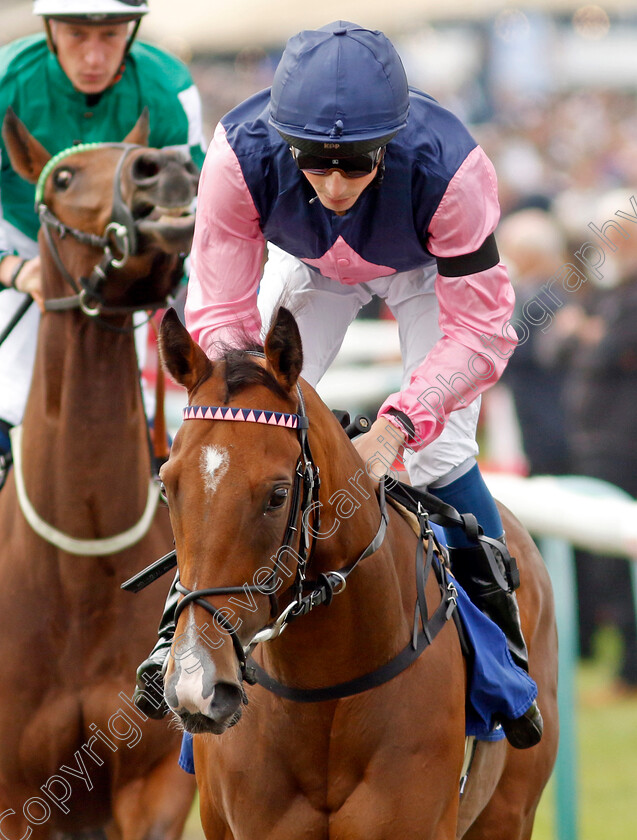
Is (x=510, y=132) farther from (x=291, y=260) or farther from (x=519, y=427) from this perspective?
(x=291, y=260)

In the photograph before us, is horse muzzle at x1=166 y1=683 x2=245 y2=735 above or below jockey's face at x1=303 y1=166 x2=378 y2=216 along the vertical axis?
below

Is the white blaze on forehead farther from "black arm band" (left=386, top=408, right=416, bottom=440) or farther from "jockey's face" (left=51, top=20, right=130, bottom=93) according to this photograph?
"jockey's face" (left=51, top=20, right=130, bottom=93)

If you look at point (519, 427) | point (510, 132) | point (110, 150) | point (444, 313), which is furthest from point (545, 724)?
point (510, 132)

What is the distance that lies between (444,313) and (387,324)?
24.9 ft

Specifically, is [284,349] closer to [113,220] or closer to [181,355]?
[181,355]

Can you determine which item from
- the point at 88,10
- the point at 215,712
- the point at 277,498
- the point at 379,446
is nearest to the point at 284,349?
the point at 277,498

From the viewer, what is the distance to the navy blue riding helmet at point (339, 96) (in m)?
2.76

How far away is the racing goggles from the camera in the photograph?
2.82 meters

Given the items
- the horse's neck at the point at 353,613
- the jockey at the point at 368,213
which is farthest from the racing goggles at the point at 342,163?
the horse's neck at the point at 353,613

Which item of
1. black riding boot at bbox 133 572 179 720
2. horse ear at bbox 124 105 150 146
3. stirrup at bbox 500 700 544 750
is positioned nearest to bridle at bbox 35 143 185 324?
horse ear at bbox 124 105 150 146

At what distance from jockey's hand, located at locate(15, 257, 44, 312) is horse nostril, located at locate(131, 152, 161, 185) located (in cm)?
48

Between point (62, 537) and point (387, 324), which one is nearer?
point (62, 537)

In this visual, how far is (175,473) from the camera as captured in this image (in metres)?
2.42

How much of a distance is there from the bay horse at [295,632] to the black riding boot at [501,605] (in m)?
0.11
